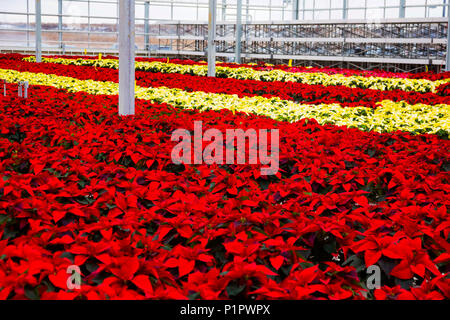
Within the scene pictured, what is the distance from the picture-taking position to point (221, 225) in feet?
7.96

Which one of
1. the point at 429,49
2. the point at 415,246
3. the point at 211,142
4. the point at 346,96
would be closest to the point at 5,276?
the point at 415,246

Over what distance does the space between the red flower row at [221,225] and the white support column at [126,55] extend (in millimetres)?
1636

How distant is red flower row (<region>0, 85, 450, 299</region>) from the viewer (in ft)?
6.11

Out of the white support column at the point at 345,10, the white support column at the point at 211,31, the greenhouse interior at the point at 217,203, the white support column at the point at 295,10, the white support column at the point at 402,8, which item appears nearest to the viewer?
the greenhouse interior at the point at 217,203

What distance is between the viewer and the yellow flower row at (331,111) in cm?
548

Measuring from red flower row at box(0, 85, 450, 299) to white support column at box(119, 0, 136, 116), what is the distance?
1636 millimetres

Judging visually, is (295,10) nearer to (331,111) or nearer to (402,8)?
(402,8)

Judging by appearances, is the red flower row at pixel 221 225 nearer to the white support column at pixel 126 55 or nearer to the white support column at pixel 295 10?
the white support column at pixel 126 55

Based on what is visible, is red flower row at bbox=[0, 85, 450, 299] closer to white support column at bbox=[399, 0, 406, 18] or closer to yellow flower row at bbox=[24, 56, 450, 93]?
yellow flower row at bbox=[24, 56, 450, 93]

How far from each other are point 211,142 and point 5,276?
261 centimetres

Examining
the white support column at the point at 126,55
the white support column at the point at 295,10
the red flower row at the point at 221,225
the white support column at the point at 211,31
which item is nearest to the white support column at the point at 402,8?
the white support column at the point at 295,10

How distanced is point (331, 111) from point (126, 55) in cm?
262

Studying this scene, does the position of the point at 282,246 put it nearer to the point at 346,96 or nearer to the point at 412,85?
the point at 346,96

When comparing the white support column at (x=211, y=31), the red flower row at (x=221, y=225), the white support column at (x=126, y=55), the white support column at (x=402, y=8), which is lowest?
the red flower row at (x=221, y=225)
